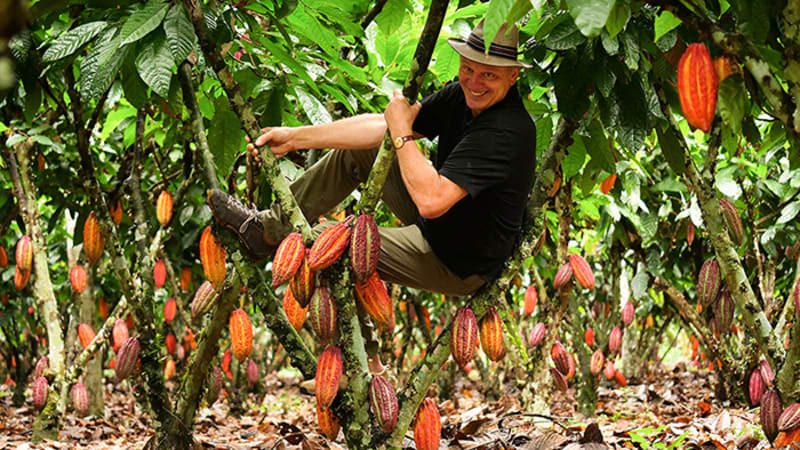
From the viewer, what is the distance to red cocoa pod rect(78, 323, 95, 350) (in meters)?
3.94

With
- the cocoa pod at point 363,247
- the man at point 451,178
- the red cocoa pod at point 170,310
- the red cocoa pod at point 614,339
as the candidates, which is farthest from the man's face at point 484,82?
the red cocoa pod at point 614,339

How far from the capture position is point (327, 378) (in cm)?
171

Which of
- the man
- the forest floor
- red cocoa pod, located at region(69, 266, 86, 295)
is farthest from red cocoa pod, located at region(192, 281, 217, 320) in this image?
red cocoa pod, located at region(69, 266, 86, 295)

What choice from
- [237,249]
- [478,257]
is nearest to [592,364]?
[478,257]

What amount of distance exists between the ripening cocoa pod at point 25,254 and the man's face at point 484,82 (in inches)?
95.5

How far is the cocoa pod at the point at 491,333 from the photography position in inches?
76.9

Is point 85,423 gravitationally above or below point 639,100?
below

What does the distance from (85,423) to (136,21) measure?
3.54 metres

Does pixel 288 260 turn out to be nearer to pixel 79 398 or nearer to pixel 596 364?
pixel 79 398

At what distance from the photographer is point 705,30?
1311 millimetres

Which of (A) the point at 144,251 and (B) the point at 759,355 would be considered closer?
(A) the point at 144,251

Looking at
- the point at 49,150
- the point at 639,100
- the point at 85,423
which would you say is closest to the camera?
the point at 639,100

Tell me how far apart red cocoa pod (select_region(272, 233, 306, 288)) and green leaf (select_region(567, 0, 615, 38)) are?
0.90 m

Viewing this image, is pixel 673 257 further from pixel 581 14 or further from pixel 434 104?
pixel 581 14
